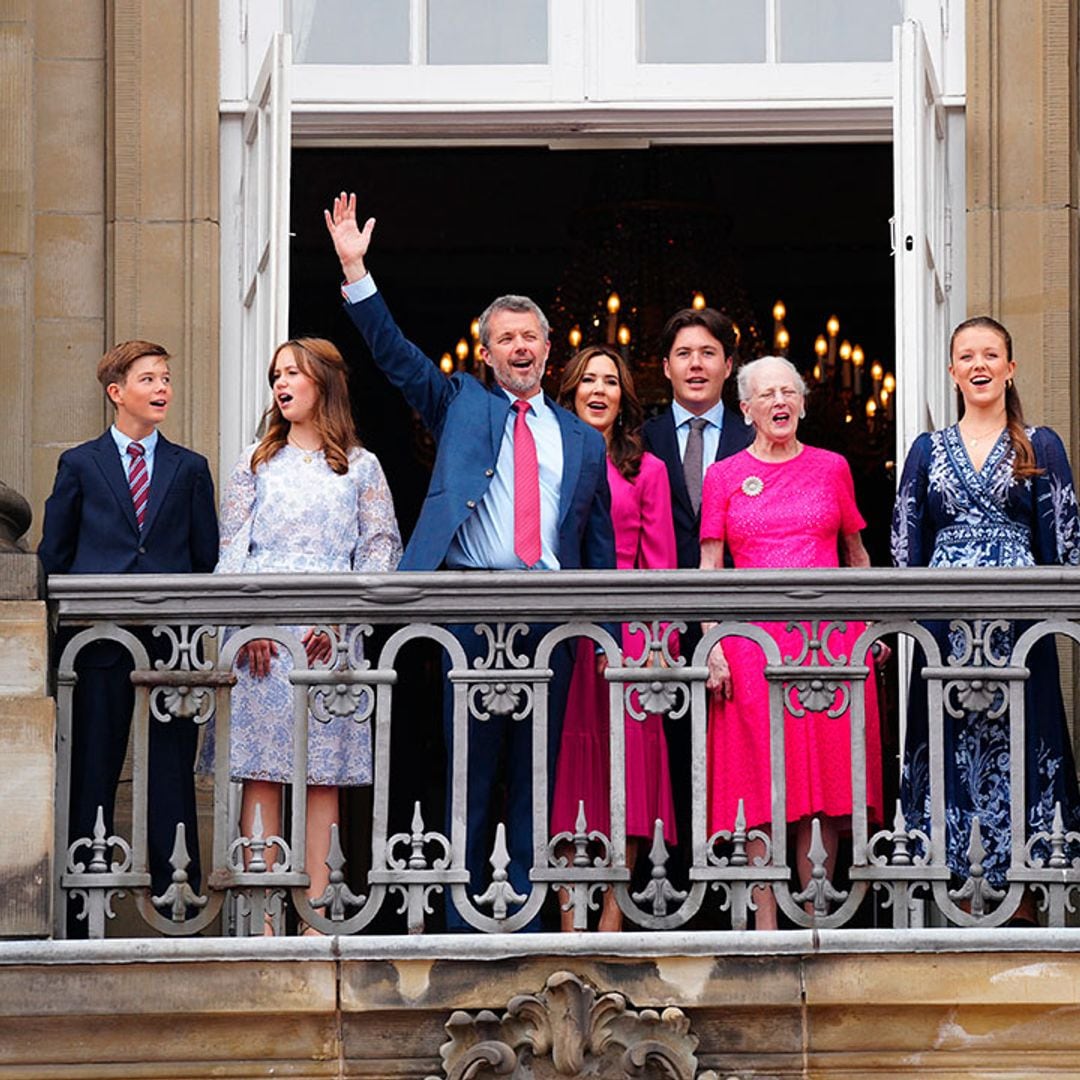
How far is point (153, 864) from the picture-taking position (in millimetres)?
9094

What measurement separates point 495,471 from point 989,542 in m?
1.36

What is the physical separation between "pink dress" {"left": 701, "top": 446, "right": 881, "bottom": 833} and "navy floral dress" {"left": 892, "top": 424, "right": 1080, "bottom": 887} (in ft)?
0.57

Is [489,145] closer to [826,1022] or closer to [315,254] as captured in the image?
[826,1022]

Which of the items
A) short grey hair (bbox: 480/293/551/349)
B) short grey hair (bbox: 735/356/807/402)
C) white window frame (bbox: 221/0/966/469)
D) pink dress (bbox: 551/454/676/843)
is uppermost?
white window frame (bbox: 221/0/966/469)

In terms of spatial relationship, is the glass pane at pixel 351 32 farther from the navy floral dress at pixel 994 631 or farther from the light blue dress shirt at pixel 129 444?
the navy floral dress at pixel 994 631

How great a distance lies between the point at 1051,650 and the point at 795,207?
7416 millimetres

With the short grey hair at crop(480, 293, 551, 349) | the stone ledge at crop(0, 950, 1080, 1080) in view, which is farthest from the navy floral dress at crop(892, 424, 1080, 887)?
the short grey hair at crop(480, 293, 551, 349)

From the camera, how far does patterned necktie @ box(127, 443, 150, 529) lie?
9.33 m

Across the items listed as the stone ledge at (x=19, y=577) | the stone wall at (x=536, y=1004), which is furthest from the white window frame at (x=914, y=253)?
the stone ledge at (x=19, y=577)

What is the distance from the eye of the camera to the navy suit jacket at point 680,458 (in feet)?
31.6

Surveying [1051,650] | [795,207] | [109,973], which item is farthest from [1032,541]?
[795,207]

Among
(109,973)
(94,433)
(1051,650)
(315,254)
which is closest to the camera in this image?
(109,973)

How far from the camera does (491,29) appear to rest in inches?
432

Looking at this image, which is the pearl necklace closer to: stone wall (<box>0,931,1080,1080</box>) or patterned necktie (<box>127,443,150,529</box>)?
stone wall (<box>0,931,1080,1080</box>)
